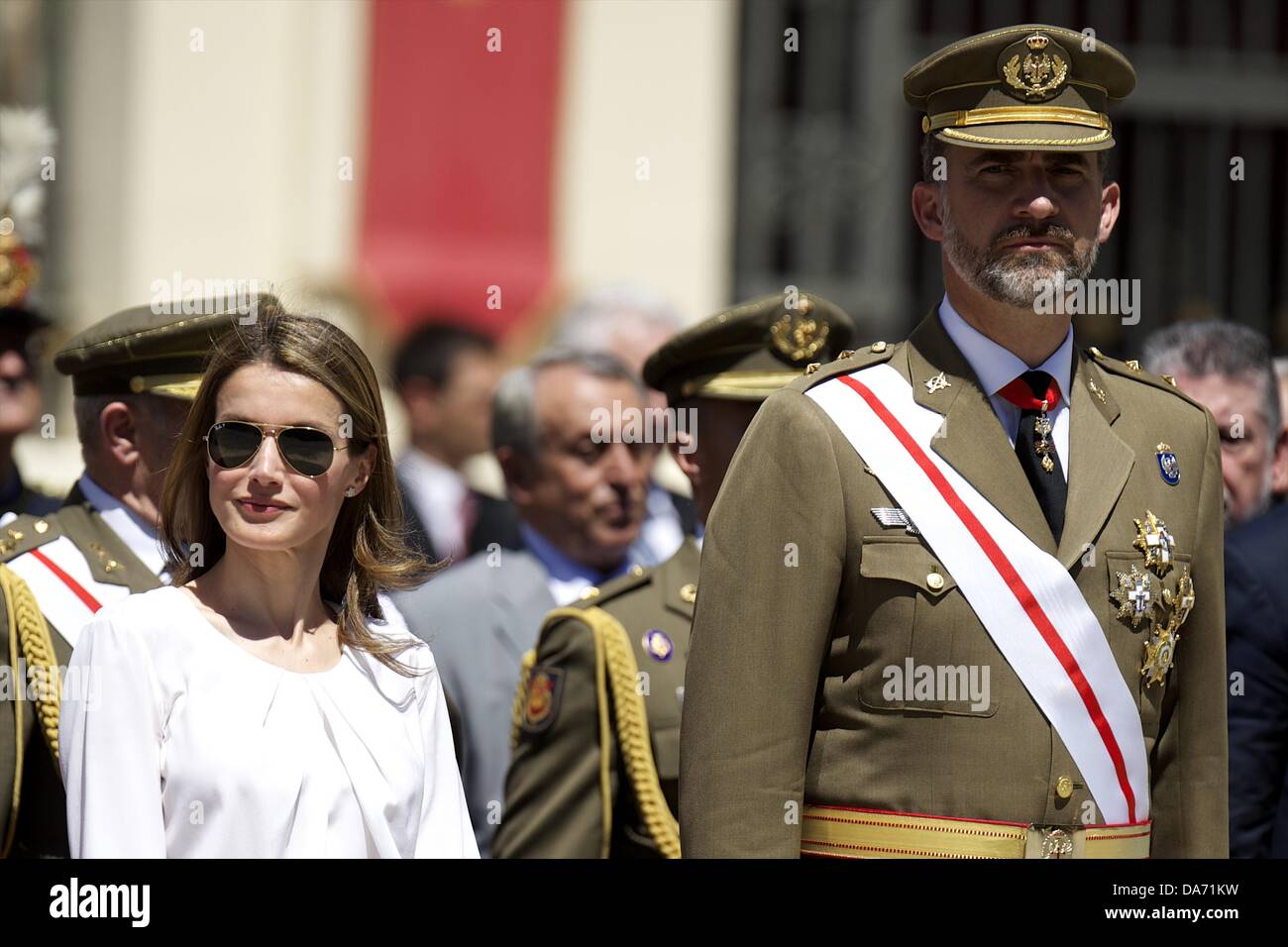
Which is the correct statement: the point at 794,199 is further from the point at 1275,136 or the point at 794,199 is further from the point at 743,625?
the point at 743,625

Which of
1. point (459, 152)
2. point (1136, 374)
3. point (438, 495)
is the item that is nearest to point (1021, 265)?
point (1136, 374)

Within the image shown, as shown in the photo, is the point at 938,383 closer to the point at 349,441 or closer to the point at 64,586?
the point at 349,441

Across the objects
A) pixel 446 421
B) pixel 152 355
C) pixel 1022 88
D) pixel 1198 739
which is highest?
pixel 1022 88

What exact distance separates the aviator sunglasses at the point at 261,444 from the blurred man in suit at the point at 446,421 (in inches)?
155

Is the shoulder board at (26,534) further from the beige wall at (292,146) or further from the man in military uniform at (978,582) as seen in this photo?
the beige wall at (292,146)

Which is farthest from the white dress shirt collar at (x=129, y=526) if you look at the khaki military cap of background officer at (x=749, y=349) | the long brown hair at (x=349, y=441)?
the khaki military cap of background officer at (x=749, y=349)

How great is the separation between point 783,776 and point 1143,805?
514 millimetres

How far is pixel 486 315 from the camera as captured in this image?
8.05 m

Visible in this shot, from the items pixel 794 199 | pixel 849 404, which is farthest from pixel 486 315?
pixel 849 404

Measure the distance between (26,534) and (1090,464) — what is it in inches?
72.3

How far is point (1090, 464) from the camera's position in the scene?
3.05 metres

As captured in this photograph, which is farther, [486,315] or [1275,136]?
[1275,136]

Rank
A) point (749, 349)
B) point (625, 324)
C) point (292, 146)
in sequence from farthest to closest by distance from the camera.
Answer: point (292, 146) < point (625, 324) < point (749, 349)

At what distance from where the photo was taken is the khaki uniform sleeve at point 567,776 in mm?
3846
